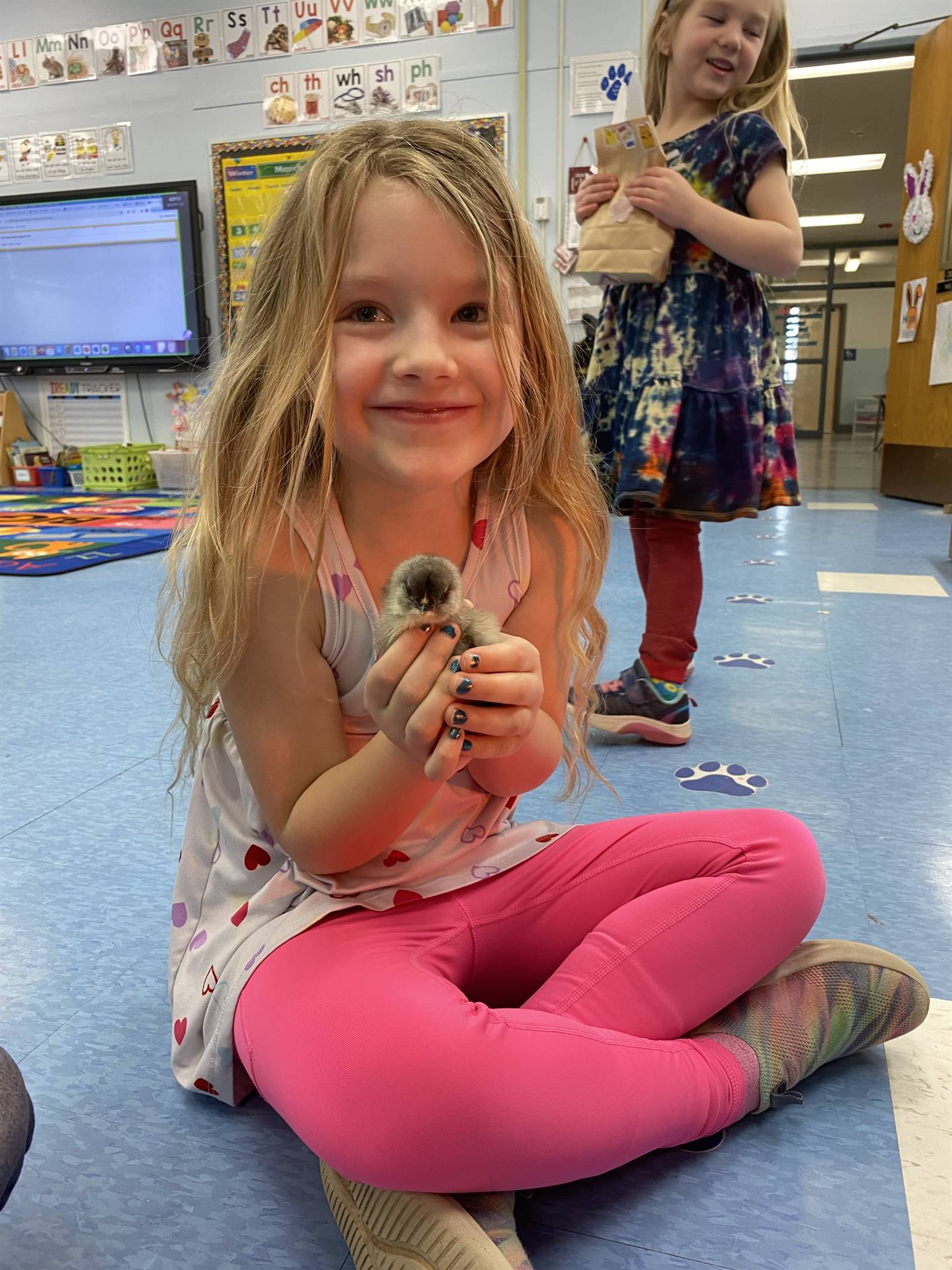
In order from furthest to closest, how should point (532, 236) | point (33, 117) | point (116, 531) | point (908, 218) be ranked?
point (33, 117) → point (908, 218) → point (116, 531) → point (532, 236)

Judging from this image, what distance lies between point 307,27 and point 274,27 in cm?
16

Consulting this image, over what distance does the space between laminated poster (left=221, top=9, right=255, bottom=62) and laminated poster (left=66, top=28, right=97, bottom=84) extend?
2.16ft

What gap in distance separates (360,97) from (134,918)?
3789 mm

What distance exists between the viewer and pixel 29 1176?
0.55 m

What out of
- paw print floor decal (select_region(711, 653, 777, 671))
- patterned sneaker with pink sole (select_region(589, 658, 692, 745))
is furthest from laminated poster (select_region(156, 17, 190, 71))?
patterned sneaker with pink sole (select_region(589, 658, 692, 745))

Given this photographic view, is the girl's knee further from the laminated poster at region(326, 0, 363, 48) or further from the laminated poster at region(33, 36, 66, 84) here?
the laminated poster at region(33, 36, 66, 84)

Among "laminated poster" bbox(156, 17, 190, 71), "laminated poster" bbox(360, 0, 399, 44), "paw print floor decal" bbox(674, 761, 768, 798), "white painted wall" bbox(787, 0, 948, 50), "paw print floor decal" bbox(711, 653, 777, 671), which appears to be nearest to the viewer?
"paw print floor decal" bbox(674, 761, 768, 798)

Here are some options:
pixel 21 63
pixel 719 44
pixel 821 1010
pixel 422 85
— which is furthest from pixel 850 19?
pixel 821 1010

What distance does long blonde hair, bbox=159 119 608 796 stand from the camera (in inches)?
21.5

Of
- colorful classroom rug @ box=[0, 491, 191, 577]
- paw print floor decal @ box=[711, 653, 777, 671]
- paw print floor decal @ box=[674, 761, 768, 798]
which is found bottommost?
colorful classroom rug @ box=[0, 491, 191, 577]

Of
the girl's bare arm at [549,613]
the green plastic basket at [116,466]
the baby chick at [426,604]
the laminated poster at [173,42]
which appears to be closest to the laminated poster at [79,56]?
the laminated poster at [173,42]

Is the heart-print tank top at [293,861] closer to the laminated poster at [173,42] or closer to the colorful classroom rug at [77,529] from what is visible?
the colorful classroom rug at [77,529]

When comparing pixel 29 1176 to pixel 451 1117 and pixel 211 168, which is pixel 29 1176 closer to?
pixel 451 1117

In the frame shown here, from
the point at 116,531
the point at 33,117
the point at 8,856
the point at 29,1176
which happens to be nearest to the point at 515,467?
the point at 29,1176
